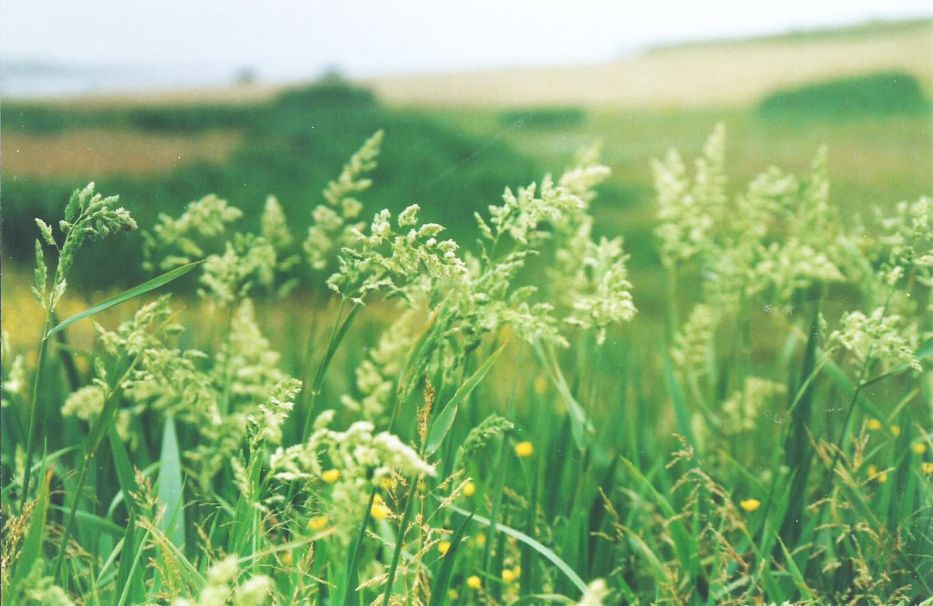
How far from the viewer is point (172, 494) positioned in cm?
179

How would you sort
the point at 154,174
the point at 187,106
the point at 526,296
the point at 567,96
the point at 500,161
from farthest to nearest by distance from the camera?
the point at 567,96 < the point at 500,161 < the point at 187,106 < the point at 154,174 < the point at 526,296

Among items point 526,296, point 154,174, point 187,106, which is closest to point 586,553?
point 526,296

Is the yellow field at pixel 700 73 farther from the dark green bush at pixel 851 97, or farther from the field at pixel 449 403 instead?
the field at pixel 449 403

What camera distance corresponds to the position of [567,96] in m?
6.20

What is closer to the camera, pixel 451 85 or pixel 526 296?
pixel 526 296

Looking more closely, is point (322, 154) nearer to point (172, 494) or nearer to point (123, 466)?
point (172, 494)

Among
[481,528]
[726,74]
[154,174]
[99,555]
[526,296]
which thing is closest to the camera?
[526,296]

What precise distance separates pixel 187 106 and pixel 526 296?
357cm

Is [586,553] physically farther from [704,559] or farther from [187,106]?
[187,106]

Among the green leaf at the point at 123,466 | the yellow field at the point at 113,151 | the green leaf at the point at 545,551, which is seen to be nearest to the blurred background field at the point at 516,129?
the yellow field at the point at 113,151

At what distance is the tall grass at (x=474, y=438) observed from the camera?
1.41m

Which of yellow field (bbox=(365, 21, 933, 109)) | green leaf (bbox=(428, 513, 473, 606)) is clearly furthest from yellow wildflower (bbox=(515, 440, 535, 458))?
yellow field (bbox=(365, 21, 933, 109))

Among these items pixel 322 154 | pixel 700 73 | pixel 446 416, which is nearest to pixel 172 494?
pixel 446 416

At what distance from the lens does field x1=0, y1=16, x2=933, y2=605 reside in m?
1.43
